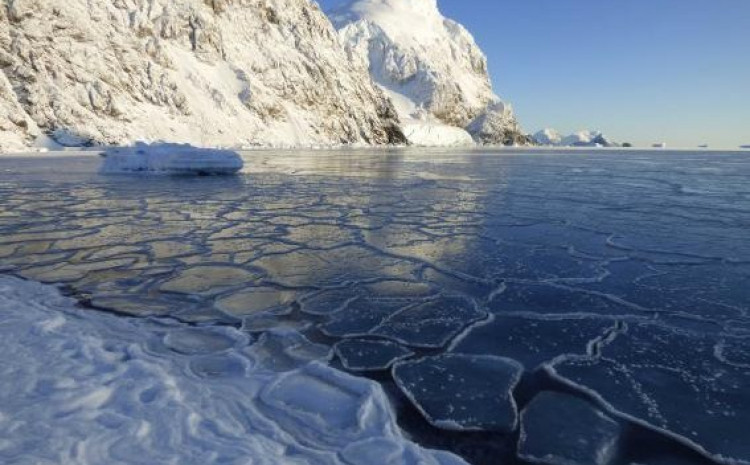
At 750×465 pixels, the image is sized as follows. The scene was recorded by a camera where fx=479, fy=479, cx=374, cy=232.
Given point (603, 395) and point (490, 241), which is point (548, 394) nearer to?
point (603, 395)

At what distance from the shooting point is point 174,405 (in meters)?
2.40

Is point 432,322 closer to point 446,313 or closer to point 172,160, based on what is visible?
point 446,313

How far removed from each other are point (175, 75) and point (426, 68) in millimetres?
91146

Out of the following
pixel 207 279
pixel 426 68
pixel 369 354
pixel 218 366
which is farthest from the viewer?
pixel 426 68

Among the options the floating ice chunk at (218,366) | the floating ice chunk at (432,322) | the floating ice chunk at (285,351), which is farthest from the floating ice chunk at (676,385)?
the floating ice chunk at (218,366)

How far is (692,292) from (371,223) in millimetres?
4767

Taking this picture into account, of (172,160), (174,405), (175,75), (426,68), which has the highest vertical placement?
(426,68)

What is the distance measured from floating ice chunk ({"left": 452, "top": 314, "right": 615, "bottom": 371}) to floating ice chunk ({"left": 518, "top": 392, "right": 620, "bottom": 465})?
43cm

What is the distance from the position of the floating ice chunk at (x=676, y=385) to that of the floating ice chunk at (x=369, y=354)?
3.27ft

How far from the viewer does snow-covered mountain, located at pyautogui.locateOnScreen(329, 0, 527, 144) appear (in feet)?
434

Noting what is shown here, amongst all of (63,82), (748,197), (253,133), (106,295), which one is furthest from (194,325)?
(253,133)

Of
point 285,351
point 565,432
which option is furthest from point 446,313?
point 565,432

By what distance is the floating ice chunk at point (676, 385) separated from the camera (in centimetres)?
238

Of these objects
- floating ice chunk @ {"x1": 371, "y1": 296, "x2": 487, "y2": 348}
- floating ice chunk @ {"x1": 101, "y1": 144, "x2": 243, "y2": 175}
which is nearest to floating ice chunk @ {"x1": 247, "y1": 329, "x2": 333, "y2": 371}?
floating ice chunk @ {"x1": 371, "y1": 296, "x2": 487, "y2": 348}
